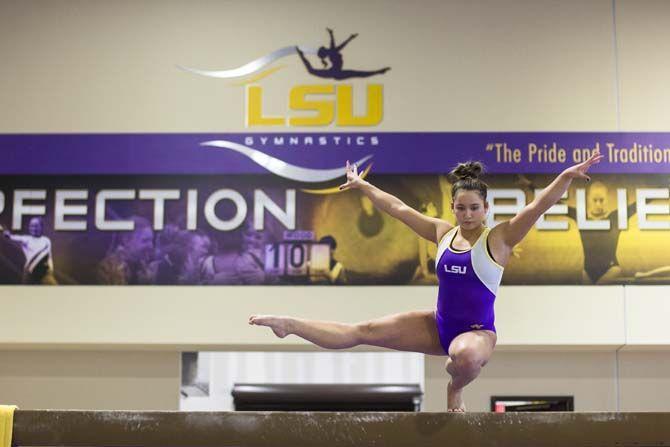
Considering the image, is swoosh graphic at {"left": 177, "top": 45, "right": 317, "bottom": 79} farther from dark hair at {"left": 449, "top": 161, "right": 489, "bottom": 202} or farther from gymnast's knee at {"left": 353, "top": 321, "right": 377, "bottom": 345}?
gymnast's knee at {"left": 353, "top": 321, "right": 377, "bottom": 345}

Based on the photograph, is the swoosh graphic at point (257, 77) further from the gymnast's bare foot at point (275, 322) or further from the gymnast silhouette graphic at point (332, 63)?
the gymnast's bare foot at point (275, 322)

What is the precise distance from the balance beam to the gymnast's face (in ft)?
3.56

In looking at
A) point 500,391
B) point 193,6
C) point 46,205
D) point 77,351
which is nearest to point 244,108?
point 193,6

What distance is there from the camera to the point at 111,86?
28.8ft

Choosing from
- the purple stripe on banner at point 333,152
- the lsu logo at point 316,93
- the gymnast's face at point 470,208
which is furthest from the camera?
the lsu logo at point 316,93

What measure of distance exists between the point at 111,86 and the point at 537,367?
483 centimetres

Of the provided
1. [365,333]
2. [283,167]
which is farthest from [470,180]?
[283,167]

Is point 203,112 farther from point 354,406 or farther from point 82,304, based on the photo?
point 354,406

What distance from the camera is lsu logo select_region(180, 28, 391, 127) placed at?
28.6ft

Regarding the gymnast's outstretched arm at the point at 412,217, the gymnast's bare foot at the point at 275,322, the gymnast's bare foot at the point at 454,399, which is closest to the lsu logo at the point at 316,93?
the gymnast's outstretched arm at the point at 412,217

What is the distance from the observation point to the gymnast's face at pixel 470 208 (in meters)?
5.16

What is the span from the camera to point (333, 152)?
341 inches

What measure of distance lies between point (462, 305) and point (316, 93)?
4183 mm

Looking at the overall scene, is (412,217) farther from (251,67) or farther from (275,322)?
(251,67)
